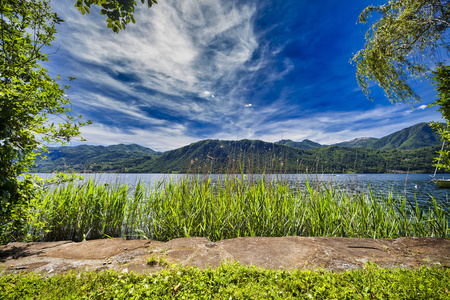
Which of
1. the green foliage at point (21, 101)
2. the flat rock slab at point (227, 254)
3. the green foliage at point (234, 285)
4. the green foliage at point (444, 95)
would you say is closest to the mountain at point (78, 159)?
the green foliage at point (21, 101)

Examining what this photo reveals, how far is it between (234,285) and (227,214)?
2366mm

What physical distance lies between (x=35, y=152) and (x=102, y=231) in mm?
2353

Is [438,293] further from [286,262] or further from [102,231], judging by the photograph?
[102,231]

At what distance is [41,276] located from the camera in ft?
6.68

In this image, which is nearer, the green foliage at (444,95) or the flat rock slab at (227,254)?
the flat rock slab at (227,254)

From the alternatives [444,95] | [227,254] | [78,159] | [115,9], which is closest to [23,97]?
[115,9]

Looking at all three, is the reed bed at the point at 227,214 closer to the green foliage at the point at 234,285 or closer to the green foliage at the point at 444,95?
the green foliage at the point at 444,95

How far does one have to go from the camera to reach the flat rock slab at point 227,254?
7.56 ft

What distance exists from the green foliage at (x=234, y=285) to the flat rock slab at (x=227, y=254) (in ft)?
1.01

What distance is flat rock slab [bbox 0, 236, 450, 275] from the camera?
230 centimetres

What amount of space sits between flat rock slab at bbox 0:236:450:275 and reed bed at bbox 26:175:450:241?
0.86 m

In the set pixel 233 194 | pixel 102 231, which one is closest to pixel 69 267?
pixel 102 231

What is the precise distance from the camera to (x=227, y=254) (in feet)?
8.57

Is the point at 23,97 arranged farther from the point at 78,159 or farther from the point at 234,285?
the point at 78,159
